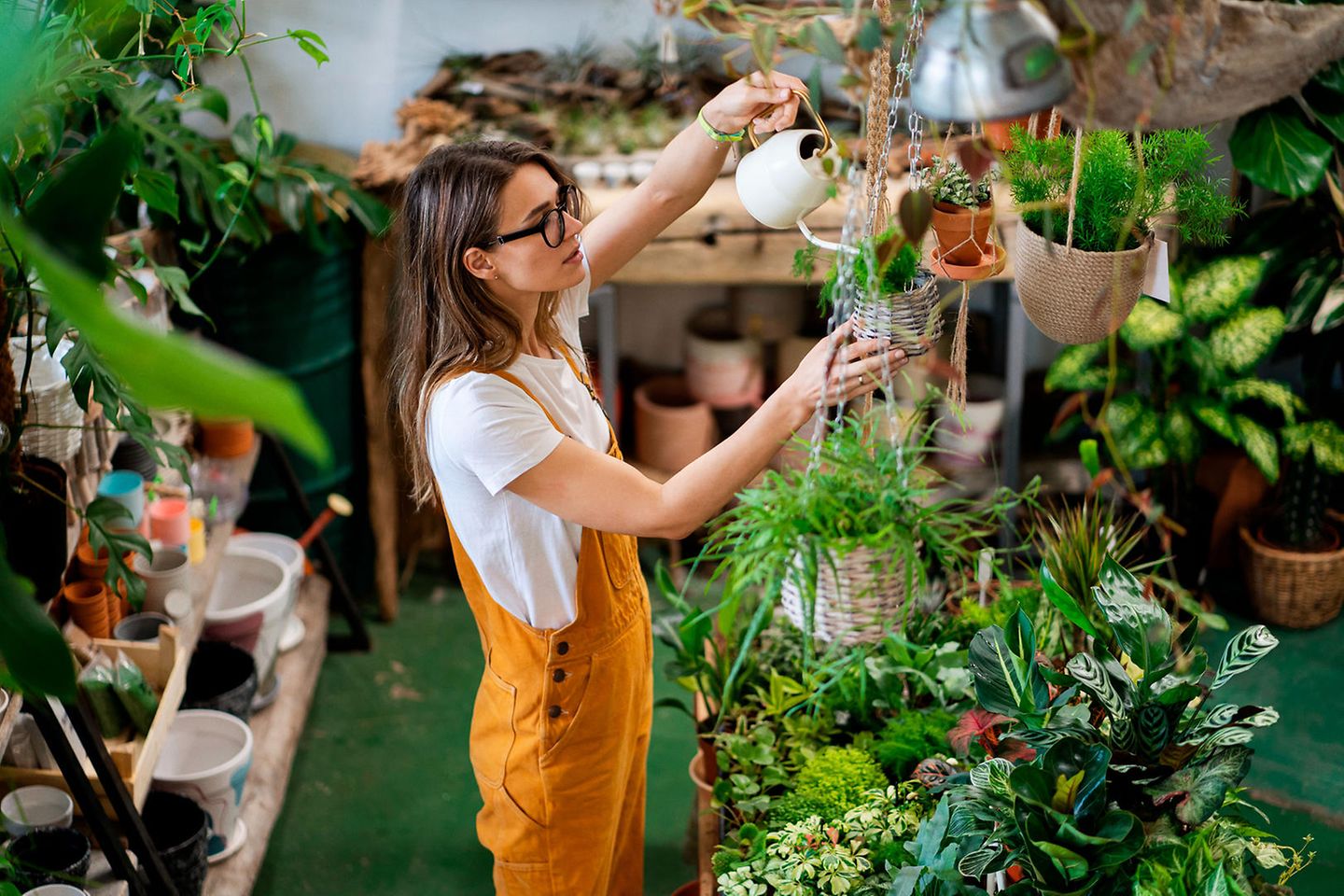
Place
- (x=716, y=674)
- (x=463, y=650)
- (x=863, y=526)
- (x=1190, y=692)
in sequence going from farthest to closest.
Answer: (x=463, y=650) < (x=716, y=674) < (x=863, y=526) < (x=1190, y=692)

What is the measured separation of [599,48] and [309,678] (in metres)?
2.08

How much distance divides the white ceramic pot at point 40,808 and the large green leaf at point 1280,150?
2.45 m

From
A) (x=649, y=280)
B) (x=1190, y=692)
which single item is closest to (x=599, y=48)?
(x=649, y=280)

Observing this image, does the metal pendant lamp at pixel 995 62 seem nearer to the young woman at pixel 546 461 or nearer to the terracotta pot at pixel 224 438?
the young woman at pixel 546 461

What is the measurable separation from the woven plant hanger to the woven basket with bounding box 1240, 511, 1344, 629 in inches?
91.6

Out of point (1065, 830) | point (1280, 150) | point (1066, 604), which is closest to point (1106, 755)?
point (1065, 830)

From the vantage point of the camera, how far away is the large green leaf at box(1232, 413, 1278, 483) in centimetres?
350

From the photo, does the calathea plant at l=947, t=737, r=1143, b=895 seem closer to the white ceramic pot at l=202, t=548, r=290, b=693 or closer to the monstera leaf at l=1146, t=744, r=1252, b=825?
the monstera leaf at l=1146, t=744, r=1252, b=825

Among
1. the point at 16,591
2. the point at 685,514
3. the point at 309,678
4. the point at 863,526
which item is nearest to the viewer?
the point at 16,591

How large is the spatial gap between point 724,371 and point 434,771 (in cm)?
154

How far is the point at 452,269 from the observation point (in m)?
1.84

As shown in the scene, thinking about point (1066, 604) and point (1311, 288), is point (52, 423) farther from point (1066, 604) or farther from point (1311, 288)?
point (1311, 288)

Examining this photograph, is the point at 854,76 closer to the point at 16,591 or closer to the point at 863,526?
the point at 16,591

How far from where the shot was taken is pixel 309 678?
3.53 metres
